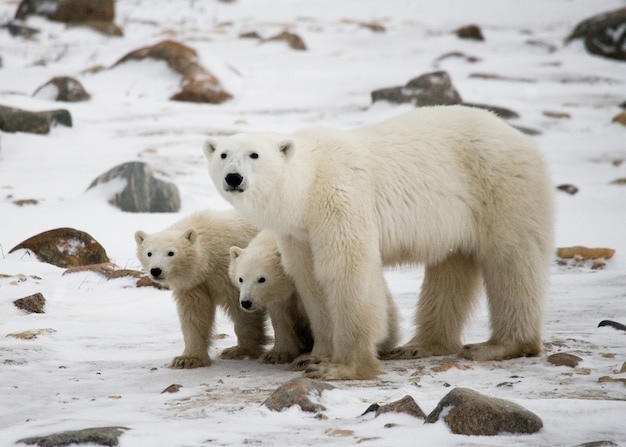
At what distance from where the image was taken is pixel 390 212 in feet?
16.7

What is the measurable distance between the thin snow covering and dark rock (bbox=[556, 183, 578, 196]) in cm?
16

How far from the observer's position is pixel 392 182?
513 centimetres

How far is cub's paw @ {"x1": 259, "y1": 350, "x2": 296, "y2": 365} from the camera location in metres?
5.58

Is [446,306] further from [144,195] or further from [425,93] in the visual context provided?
[425,93]

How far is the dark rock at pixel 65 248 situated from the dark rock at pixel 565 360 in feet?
15.3

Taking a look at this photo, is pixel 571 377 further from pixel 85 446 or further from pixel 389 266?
pixel 85 446

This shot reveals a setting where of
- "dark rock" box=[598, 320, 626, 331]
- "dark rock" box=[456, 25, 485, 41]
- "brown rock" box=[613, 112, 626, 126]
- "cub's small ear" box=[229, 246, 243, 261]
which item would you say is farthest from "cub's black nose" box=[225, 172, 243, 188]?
"dark rock" box=[456, 25, 485, 41]

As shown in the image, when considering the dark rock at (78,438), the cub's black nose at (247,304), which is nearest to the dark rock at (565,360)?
the cub's black nose at (247,304)

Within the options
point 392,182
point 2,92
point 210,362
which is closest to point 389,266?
point 392,182

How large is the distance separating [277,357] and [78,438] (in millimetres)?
2548

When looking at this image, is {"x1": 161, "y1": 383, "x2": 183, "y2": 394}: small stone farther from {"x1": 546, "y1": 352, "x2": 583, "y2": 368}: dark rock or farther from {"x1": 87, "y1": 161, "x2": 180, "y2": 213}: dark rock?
{"x1": 87, "y1": 161, "x2": 180, "y2": 213}: dark rock

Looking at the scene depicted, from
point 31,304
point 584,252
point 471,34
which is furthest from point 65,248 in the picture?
point 471,34

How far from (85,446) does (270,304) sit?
2567 millimetres

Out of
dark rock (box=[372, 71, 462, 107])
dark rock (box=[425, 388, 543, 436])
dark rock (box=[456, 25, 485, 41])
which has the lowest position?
dark rock (box=[372, 71, 462, 107])
